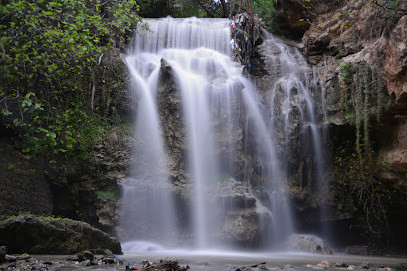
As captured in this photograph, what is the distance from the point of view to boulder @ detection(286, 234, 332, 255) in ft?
28.8

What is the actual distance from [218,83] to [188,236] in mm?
4913

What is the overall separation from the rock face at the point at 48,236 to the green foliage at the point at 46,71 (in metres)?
1.57

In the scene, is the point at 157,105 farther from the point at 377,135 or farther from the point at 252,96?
the point at 377,135

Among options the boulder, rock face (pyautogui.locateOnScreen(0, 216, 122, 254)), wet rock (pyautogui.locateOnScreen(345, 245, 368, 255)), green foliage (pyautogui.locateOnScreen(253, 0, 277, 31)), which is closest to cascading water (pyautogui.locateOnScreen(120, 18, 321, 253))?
the boulder

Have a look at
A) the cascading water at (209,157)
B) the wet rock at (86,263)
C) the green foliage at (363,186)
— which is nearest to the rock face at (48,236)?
the wet rock at (86,263)

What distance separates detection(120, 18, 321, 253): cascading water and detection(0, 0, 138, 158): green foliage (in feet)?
5.46

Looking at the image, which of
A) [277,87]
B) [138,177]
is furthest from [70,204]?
[277,87]

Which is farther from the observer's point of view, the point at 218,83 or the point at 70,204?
the point at 218,83

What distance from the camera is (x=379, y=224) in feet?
33.3

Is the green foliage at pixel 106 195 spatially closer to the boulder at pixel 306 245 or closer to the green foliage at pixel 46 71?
the green foliage at pixel 46 71

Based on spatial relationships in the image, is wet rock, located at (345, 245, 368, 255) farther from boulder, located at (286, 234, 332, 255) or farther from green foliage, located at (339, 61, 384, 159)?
green foliage, located at (339, 61, 384, 159)

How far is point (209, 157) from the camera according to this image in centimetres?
981

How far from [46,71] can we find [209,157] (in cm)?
489

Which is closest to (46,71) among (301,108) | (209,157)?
(209,157)
